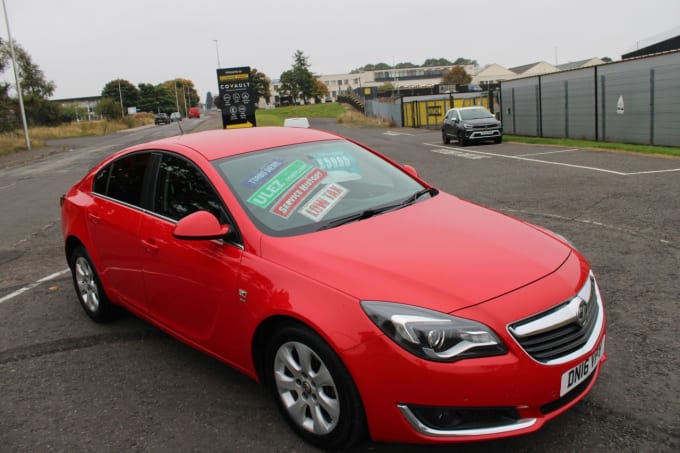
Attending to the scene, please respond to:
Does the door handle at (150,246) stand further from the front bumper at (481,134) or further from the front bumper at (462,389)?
the front bumper at (481,134)

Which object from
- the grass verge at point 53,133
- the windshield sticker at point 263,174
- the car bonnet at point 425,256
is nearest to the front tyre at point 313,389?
the car bonnet at point 425,256

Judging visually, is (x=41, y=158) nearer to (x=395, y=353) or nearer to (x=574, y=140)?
(x=574, y=140)

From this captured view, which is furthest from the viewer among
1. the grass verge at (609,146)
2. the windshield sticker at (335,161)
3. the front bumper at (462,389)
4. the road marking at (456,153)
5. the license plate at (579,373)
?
the road marking at (456,153)

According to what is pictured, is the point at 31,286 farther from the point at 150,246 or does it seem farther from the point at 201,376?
the point at 201,376

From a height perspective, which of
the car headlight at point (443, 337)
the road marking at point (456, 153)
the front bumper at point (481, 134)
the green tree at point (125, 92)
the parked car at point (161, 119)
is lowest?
the road marking at point (456, 153)

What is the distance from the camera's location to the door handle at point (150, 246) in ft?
12.9

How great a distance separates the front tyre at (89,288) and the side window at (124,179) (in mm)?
599

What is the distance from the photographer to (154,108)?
142m

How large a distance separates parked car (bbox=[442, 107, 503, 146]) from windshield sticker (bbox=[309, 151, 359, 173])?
64.0ft

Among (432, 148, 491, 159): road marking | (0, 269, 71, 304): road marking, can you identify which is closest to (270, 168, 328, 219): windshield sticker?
(0, 269, 71, 304): road marking

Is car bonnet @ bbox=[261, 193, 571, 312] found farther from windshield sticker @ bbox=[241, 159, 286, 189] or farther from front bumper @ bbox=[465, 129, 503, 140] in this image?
front bumper @ bbox=[465, 129, 503, 140]

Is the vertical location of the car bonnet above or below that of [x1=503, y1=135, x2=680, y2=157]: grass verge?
above

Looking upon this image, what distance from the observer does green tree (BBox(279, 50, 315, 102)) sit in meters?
121

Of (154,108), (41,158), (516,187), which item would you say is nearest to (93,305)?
(516,187)
